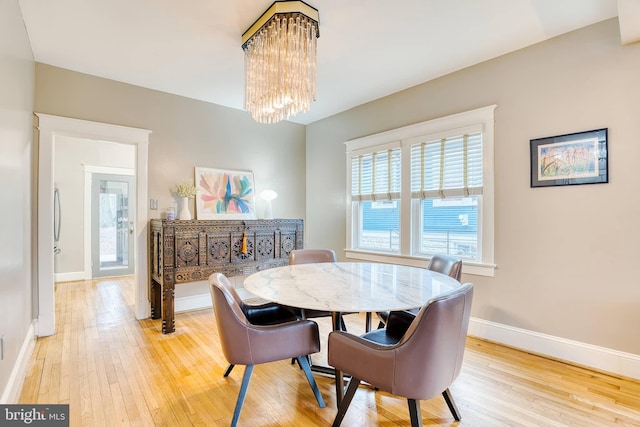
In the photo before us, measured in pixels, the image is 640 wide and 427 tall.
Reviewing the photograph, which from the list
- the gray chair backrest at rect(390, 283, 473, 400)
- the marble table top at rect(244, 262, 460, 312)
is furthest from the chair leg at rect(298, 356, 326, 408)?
the gray chair backrest at rect(390, 283, 473, 400)

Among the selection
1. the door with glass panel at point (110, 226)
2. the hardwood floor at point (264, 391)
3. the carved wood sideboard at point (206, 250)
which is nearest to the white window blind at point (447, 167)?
the hardwood floor at point (264, 391)

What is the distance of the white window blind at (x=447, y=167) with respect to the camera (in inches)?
121

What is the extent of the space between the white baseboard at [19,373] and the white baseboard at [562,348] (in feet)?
11.5

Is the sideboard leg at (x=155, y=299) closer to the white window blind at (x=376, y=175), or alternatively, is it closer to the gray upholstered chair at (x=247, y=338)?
the gray upholstered chair at (x=247, y=338)

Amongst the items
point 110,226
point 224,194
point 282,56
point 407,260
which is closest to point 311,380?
point 407,260

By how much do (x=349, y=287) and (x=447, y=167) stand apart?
2.02m

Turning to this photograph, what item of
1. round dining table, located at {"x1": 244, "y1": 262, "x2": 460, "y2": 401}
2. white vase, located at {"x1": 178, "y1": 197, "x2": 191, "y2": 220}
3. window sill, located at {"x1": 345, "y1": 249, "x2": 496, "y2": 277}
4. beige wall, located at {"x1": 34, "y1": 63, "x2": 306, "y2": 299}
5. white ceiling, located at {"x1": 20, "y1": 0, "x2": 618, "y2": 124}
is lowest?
window sill, located at {"x1": 345, "y1": 249, "x2": 496, "y2": 277}

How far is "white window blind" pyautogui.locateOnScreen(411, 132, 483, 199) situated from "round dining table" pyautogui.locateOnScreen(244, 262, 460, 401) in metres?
1.20

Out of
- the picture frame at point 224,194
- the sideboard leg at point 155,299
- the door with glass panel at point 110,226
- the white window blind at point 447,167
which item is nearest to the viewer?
the white window blind at point 447,167

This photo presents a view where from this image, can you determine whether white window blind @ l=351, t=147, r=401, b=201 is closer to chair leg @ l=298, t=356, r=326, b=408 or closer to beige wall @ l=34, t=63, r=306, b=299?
beige wall @ l=34, t=63, r=306, b=299

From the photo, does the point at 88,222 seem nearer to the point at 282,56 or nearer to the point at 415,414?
the point at 282,56

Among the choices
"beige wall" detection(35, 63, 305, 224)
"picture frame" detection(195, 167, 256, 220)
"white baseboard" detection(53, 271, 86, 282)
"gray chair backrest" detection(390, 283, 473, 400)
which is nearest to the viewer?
"gray chair backrest" detection(390, 283, 473, 400)

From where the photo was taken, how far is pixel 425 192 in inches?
135

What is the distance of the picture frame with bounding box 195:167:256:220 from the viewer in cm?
391
